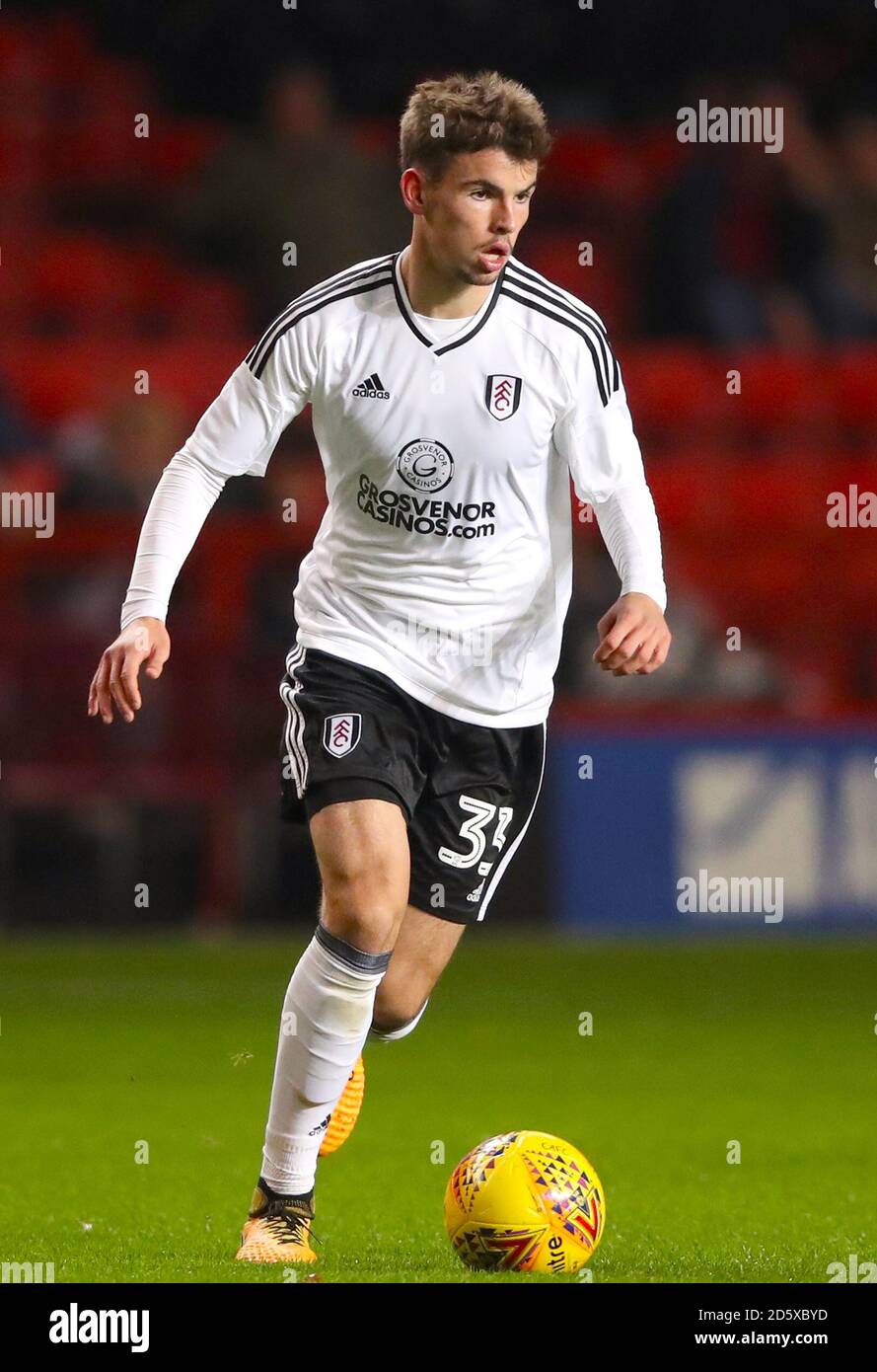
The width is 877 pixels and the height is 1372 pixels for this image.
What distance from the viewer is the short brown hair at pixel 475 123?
4152 millimetres

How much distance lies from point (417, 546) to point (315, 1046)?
1.01m

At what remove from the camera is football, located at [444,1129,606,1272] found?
399 cm

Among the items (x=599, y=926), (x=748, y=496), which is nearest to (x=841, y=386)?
(x=748, y=496)

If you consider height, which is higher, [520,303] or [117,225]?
[117,225]

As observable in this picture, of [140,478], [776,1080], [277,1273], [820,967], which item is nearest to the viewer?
[277,1273]

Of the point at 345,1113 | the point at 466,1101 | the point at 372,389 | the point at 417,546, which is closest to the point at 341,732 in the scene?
the point at 417,546

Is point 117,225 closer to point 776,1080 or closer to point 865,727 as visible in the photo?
point 865,727

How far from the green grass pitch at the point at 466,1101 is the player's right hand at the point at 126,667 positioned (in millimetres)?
1009

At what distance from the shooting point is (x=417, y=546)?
14.4 feet

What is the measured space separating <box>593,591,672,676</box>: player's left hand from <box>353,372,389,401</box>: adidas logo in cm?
63

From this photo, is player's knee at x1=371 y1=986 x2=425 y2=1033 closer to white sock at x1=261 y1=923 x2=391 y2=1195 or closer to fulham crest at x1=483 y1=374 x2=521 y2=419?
white sock at x1=261 y1=923 x2=391 y2=1195

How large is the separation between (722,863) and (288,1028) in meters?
5.99

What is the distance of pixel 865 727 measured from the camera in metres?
10.3

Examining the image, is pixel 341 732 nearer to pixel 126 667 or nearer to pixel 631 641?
pixel 126 667
